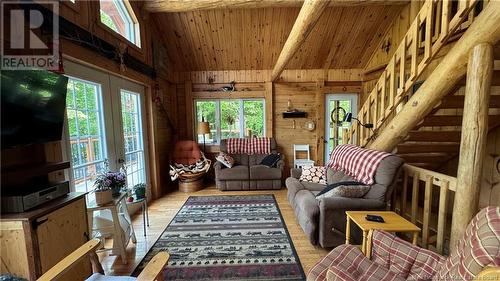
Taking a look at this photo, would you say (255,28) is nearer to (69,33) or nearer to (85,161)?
(69,33)

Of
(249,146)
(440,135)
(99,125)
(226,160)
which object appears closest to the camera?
(99,125)

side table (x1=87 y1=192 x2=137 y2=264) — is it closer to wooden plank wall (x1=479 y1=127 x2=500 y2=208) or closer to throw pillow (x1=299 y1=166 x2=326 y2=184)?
throw pillow (x1=299 y1=166 x2=326 y2=184)

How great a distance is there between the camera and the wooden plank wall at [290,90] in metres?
5.12

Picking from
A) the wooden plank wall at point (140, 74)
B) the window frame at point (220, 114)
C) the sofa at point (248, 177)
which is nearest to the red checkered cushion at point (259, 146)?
the window frame at point (220, 114)

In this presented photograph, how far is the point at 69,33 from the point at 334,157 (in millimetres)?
3465

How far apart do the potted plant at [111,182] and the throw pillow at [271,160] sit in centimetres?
287

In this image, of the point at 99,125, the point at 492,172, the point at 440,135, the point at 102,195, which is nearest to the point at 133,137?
the point at 99,125

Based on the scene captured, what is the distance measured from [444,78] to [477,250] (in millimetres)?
1750

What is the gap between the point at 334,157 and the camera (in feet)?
11.3

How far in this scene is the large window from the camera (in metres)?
5.27

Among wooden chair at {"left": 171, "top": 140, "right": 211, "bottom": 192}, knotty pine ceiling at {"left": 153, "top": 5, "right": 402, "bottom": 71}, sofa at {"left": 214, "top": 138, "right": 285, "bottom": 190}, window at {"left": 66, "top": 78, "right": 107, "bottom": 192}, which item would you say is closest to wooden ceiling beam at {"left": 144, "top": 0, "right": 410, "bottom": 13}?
knotty pine ceiling at {"left": 153, "top": 5, "right": 402, "bottom": 71}

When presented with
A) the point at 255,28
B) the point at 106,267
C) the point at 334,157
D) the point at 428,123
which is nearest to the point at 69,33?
the point at 106,267

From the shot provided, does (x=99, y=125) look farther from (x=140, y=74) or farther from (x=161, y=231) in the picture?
(x=161, y=231)

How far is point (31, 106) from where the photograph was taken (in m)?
1.45
